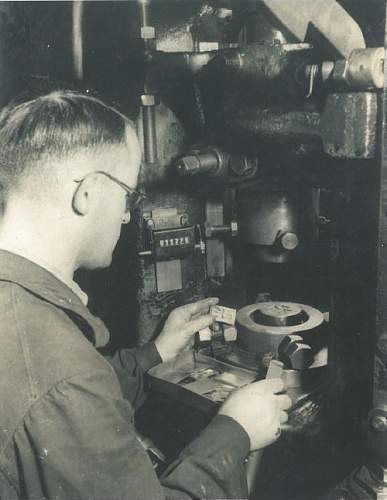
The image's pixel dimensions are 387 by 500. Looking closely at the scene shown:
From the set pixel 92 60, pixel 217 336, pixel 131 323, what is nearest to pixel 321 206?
pixel 217 336

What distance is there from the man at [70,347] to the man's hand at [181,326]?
0.39 meters

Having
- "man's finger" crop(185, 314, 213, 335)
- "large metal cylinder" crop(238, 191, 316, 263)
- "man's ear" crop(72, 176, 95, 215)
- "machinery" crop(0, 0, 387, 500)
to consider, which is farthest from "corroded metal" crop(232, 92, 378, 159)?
"man's finger" crop(185, 314, 213, 335)

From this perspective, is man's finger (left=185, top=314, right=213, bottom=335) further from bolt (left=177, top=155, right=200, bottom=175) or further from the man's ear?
the man's ear

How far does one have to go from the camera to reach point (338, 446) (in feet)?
4.68

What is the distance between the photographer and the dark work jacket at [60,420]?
91cm

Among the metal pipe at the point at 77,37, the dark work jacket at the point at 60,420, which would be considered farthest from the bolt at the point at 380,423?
the metal pipe at the point at 77,37

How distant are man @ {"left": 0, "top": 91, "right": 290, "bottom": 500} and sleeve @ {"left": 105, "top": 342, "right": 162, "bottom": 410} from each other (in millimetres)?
324

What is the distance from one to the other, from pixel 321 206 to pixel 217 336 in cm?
69

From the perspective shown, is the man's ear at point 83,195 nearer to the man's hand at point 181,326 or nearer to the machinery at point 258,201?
the machinery at point 258,201

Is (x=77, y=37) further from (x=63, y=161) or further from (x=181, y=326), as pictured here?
(x=181, y=326)

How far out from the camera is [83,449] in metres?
0.92

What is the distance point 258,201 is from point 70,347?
2.80ft

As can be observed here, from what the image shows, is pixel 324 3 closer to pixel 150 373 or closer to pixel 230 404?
pixel 230 404

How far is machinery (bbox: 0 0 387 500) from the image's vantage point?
1222 mm
